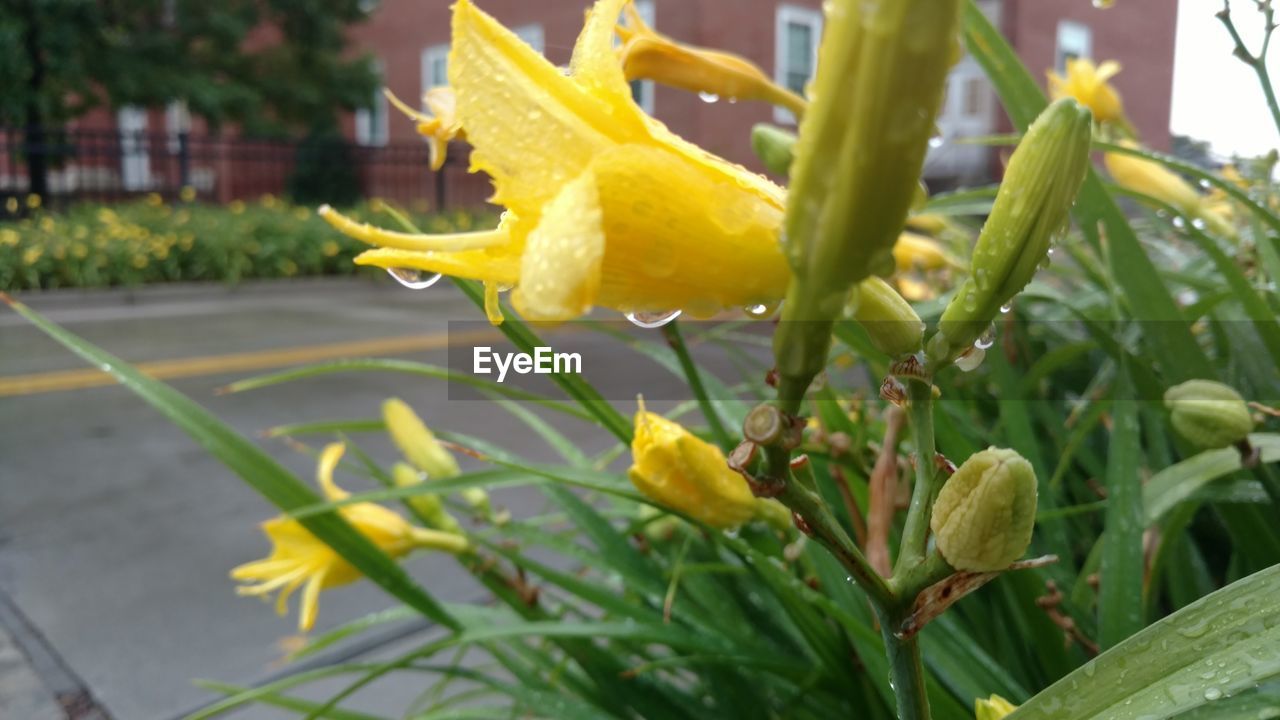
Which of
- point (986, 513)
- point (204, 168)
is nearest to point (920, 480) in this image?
point (986, 513)

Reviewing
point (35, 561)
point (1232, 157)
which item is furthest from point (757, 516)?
point (35, 561)

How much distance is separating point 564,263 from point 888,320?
117 mm

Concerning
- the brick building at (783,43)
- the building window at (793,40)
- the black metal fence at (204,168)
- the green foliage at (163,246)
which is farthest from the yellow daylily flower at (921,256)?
the building window at (793,40)

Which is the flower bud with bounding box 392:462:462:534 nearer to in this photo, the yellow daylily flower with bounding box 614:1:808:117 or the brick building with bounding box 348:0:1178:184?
the yellow daylily flower with bounding box 614:1:808:117

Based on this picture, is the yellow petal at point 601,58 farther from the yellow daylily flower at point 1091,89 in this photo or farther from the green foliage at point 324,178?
the green foliage at point 324,178

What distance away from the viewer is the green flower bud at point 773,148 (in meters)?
0.63

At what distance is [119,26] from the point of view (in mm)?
8617

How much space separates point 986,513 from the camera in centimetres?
28

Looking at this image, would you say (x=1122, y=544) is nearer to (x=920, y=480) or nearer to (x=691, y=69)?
(x=920, y=480)

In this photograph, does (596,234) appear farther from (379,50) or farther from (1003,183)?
(379,50)

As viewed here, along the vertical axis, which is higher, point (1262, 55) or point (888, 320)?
point (1262, 55)

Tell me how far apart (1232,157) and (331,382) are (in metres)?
3.72

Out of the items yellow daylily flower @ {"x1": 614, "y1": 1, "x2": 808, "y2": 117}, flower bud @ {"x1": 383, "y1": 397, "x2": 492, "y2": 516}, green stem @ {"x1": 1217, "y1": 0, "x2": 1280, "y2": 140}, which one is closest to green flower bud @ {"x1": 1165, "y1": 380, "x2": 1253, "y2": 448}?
green stem @ {"x1": 1217, "y1": 0, "x2": 1280, "y2": 140}

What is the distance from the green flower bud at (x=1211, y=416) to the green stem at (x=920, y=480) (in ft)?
0.99
